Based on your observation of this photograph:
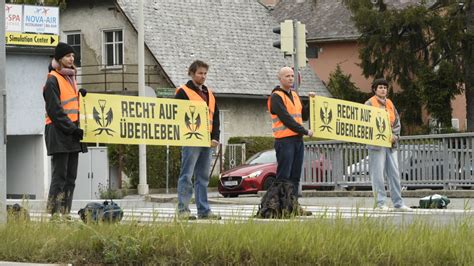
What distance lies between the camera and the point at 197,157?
14562 millimetres

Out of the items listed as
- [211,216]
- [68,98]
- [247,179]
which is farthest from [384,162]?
[247,179]

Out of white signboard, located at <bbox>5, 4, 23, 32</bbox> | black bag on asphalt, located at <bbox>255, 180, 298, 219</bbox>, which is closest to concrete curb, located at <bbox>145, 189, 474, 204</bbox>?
black bag on asphalt, located at <bbox>255, 180, 298, 219</bbox>

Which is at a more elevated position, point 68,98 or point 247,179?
point 68,98

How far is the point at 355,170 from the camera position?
92.8 ft

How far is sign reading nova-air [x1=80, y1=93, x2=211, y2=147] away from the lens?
13562 millimetres

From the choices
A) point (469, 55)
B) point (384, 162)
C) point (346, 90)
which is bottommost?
point (384, 162)

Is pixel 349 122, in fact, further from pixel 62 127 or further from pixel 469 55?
pixel 469 55

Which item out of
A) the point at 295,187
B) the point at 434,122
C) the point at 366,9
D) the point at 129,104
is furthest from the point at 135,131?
the point at 434,122

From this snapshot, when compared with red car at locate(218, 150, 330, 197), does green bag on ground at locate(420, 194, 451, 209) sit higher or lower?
lower

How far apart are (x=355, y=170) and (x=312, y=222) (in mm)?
18350

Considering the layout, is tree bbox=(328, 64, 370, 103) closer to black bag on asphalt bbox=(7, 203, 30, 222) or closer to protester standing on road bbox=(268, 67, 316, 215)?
protester standing on road bbox=(268, 67, 316, 215)

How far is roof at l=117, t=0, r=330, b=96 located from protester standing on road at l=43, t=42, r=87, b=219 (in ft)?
95.8

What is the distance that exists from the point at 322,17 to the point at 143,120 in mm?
43373

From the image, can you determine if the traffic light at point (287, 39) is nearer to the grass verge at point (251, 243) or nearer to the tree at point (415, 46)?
the grass verge at point (251, 243)
